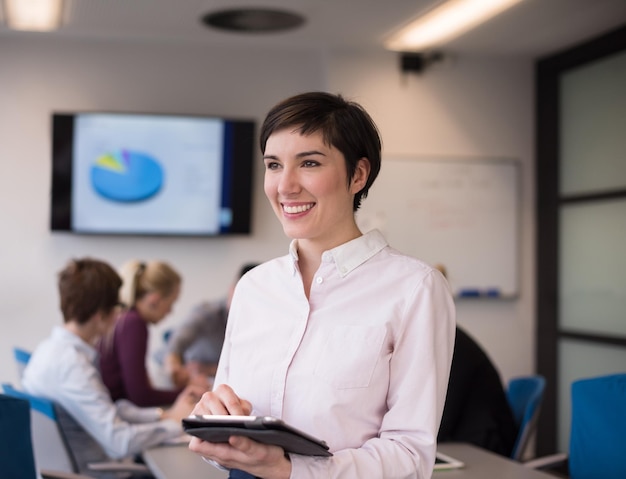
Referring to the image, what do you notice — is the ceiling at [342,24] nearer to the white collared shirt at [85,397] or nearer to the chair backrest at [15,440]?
the white collared shirt at [85,397]

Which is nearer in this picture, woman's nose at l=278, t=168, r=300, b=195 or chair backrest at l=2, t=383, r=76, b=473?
woman's nose at l=278, t=168, r=300, b=195

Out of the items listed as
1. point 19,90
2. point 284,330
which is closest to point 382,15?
point 19,90

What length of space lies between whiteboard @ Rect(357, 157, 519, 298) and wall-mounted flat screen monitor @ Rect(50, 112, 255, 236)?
95 cm

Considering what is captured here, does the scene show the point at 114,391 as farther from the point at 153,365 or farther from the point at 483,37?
the point at 483,37

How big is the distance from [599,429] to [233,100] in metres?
3.93

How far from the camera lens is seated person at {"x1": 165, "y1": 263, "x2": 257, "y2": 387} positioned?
4648 mm

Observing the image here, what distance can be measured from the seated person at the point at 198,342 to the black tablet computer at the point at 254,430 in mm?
3212

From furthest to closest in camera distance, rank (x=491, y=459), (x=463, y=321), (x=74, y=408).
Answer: (x=463, y=321)
(x=74, y=408)
(x=491, y=459)

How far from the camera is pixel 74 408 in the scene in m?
3.13

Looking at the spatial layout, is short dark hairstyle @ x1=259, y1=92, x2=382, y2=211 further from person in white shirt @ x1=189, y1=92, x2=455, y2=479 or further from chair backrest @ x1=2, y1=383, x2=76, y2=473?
chair backrest @ x1=2, y1=383, x2=76, y2=473

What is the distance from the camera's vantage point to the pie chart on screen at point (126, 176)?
5.60 metres

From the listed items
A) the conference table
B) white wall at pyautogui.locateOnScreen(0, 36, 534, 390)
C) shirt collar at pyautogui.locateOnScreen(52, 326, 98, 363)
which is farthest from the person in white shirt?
white wall at pyautogui.locateOnScreen(0, 36, 534, 390)

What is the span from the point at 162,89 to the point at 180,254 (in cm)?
115

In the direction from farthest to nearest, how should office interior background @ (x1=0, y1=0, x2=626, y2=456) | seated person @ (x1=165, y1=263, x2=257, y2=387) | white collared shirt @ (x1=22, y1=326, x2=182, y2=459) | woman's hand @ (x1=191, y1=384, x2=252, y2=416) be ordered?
office interior background @ (x1=0, y1=0, x2=626, y2=456) < seated person @ (x1=165, y1=263, x2=257, y2=387) < white collared shirt @ (x1=22, y1=326, x2=182, y2=459) < woman's hand @ (x1=191, y1=384, x2=252, y2=416)
